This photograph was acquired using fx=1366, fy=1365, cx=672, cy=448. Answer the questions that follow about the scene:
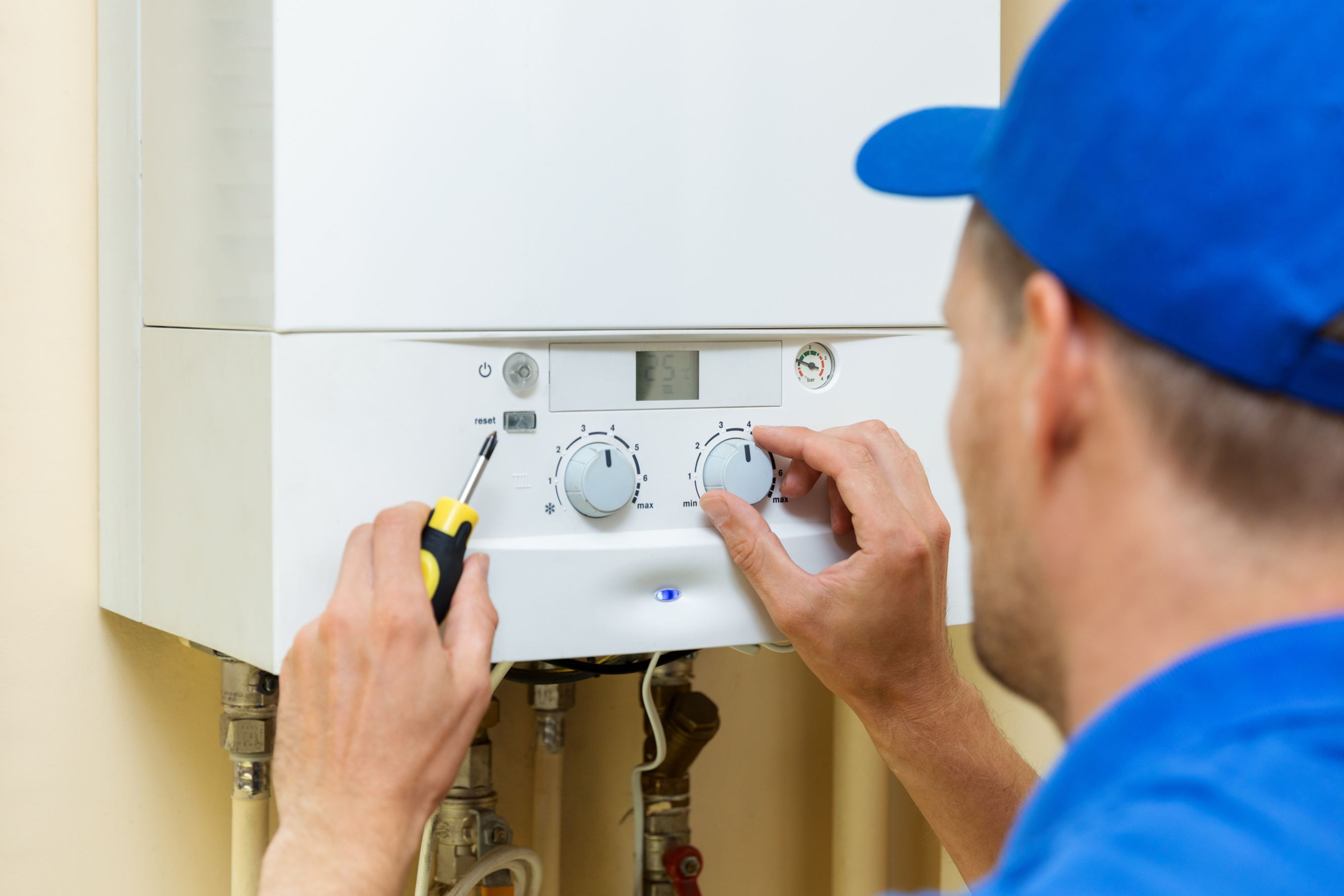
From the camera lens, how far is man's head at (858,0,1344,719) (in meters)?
0.41

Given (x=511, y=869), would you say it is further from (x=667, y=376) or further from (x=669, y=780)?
(x=667, y=376)

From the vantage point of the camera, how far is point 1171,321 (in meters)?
0.43

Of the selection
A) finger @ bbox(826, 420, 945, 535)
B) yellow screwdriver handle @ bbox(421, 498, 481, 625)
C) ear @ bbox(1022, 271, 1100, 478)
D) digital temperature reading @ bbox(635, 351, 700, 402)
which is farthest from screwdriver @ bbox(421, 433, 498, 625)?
ear @ bbox(1022, 271, 1100, 478)

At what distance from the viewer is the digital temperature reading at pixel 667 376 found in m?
0.84

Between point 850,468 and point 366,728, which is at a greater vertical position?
point 850,468

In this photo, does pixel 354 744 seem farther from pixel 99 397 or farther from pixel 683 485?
pixel 99 397

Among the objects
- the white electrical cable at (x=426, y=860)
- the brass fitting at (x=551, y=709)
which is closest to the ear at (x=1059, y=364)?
the white electrical cable at (x=426, y=860)

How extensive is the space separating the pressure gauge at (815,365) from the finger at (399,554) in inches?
10.5

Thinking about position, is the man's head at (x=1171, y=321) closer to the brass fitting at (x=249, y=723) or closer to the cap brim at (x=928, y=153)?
the cap brim at (x=928, y=153)

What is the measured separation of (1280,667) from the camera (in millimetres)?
399

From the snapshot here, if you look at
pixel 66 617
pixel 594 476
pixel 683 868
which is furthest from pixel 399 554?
pixel 683 868

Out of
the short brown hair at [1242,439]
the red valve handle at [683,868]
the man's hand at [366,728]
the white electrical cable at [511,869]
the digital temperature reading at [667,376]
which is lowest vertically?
the red valve handle at [683,868]

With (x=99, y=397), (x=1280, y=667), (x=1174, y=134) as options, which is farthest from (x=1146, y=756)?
(x=99, y=397)

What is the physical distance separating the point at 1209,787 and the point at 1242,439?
11cm
